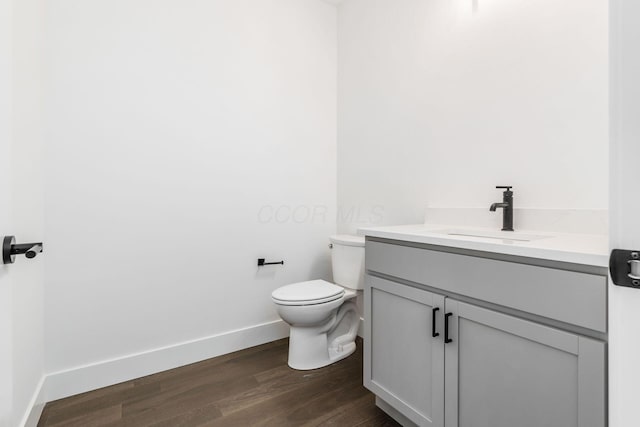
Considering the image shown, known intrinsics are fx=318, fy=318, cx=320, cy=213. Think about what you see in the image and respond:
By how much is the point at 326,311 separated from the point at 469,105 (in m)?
1.40

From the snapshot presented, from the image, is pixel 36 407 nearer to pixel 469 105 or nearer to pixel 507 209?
pixel 507 209

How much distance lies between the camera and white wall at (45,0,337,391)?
1.67m

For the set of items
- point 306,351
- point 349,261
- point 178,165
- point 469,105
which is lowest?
point 306,351

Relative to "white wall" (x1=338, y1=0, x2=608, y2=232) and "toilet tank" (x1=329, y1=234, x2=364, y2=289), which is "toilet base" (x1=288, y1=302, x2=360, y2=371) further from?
"white wall" (x1=338, y1=0, x2=608, y2=232)

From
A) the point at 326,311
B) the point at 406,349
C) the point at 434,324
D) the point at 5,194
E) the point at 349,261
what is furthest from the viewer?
the point at 349,261

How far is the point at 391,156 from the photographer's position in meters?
2.18

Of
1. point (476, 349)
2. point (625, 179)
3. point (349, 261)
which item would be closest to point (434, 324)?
point (476, 349)

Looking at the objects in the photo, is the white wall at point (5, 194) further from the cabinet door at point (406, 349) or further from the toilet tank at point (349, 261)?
the toilet tank at point (349, 261)

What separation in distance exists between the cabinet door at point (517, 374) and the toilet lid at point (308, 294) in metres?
0.83

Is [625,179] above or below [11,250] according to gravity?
above

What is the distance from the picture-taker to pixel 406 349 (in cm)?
133

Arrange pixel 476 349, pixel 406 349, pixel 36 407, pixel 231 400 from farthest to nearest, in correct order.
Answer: pixel 231 400, pixel 36 407, pixel 406 349, pixel 476 349

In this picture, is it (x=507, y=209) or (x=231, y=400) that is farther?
(x=231, y=400)

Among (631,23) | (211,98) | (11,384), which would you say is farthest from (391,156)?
(11,384)
